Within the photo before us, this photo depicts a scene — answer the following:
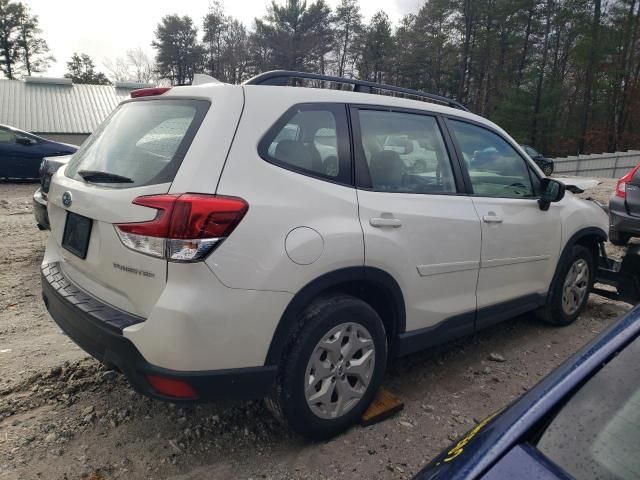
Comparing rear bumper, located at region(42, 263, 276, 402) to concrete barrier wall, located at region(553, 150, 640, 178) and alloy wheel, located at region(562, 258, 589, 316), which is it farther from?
concrete barrier wall, located at region(553, 150, 640, 178)

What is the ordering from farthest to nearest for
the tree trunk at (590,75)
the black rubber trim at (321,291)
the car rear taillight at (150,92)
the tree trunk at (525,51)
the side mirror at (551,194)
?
the tree trunk at (525,51) < the tree trunk at (590,75) < the side mirror at (551,194) < the car rear taillight at (150,92) < the black rubber trim at (321,291)

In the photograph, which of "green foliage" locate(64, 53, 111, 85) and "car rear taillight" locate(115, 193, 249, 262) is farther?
"green foliage" locate(64, 53, 111, 85)

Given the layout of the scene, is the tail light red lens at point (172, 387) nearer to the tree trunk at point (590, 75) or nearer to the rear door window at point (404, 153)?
the rear door window at point (404, 153)

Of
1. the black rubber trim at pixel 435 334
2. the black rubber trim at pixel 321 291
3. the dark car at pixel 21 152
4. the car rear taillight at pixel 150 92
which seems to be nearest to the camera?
the black rubber trim at pixel 321 291

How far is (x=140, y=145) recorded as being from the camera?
234 cm

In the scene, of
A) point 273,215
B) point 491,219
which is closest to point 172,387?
point 273,215

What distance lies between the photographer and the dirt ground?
2299 millimetres

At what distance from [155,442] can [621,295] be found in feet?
12.8

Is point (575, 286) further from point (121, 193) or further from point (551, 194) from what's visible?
point (121, 193)

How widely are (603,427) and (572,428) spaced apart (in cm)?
8

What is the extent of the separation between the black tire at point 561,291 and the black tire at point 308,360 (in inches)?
85.4

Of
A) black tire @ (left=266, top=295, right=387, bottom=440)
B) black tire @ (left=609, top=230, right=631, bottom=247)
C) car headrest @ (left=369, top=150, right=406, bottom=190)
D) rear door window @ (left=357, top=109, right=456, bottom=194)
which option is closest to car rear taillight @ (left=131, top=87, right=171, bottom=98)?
rear door window @ (left=357, top=109, right=456, bottom=194)

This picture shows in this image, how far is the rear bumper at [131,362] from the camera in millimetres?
1995

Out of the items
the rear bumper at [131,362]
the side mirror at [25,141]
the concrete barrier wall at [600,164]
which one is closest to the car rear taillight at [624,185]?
the rear bumper at [131,362]
